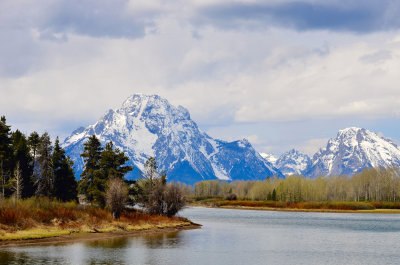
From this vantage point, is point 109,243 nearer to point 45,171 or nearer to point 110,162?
point 110,162

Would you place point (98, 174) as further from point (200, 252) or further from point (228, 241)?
point (200, 252)

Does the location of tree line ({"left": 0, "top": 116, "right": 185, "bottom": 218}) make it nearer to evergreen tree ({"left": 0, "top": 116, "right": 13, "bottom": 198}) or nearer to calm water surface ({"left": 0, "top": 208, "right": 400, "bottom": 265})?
evergreen tree ({"left": 0, "top": 116, "right": 13, "bottom": 198})

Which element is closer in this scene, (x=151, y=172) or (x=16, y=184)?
(x=16, y=184)

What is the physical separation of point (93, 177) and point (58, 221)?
25.7m

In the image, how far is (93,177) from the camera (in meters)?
95.4

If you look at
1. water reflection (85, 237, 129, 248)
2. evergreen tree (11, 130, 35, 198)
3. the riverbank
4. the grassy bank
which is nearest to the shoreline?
the riverbank

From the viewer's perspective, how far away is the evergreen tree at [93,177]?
295ft

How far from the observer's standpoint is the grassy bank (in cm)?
6250

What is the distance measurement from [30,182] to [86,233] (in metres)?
33.4

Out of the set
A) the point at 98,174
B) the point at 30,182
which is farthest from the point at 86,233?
the point at 30,182

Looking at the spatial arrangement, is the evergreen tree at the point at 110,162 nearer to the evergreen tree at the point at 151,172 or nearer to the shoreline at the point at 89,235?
the evergreen tree at the point at 151,172

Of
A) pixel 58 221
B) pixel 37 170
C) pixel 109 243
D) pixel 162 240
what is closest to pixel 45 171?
pixel 37 170

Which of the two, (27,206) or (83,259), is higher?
(27,206)

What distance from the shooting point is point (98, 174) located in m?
93.2
